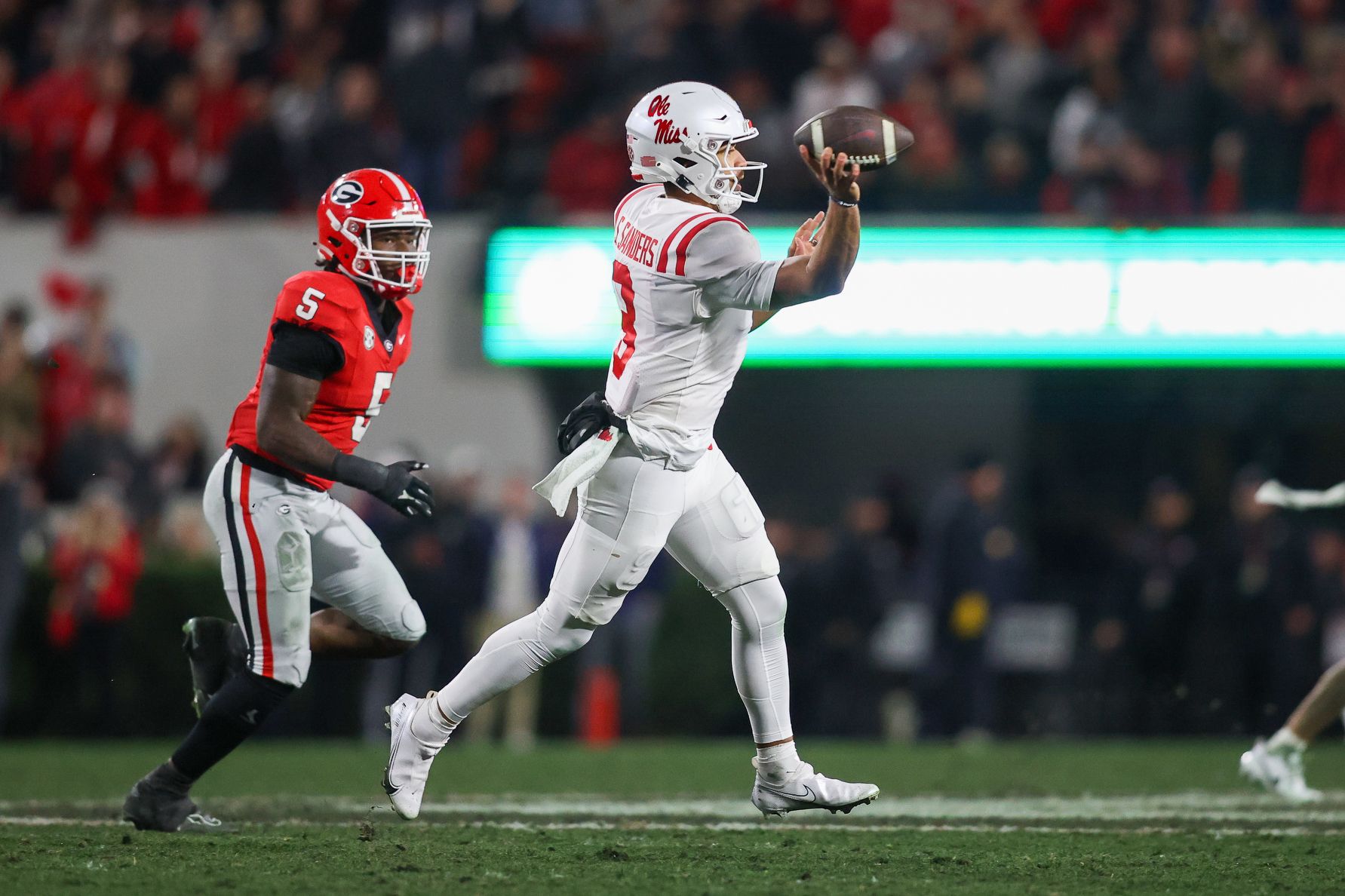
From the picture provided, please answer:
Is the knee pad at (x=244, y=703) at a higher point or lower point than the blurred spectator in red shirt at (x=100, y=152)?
lower

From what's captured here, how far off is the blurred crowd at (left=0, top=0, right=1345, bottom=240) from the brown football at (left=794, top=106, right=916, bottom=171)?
6.15 meters

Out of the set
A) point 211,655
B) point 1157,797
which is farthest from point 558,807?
point 1157,797

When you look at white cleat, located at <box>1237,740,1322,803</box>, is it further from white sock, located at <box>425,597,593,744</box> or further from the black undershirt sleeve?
the black undershirt sleeve

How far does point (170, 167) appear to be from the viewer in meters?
12.0

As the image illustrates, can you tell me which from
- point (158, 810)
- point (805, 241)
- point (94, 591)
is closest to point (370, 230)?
point (805, 241)

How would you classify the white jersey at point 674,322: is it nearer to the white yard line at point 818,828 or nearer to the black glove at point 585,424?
the black glove at point 585,424

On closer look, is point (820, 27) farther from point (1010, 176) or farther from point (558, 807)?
point (558, 807)

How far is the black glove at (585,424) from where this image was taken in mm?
4965

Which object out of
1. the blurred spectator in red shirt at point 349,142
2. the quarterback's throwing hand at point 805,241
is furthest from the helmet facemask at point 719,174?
the blurred spectator in red shirt at point 349,142

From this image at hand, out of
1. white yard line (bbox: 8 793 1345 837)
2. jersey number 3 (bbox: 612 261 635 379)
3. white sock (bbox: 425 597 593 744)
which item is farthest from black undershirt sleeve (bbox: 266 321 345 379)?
white yard line (bbox: 8 793 1345 837)

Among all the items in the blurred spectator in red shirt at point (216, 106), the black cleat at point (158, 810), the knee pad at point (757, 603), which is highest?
the blurred spectator in red shirt at point (216, 106)

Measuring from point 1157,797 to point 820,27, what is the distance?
22.1 ft

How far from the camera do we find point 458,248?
11430mm

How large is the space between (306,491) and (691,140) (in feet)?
4.68
